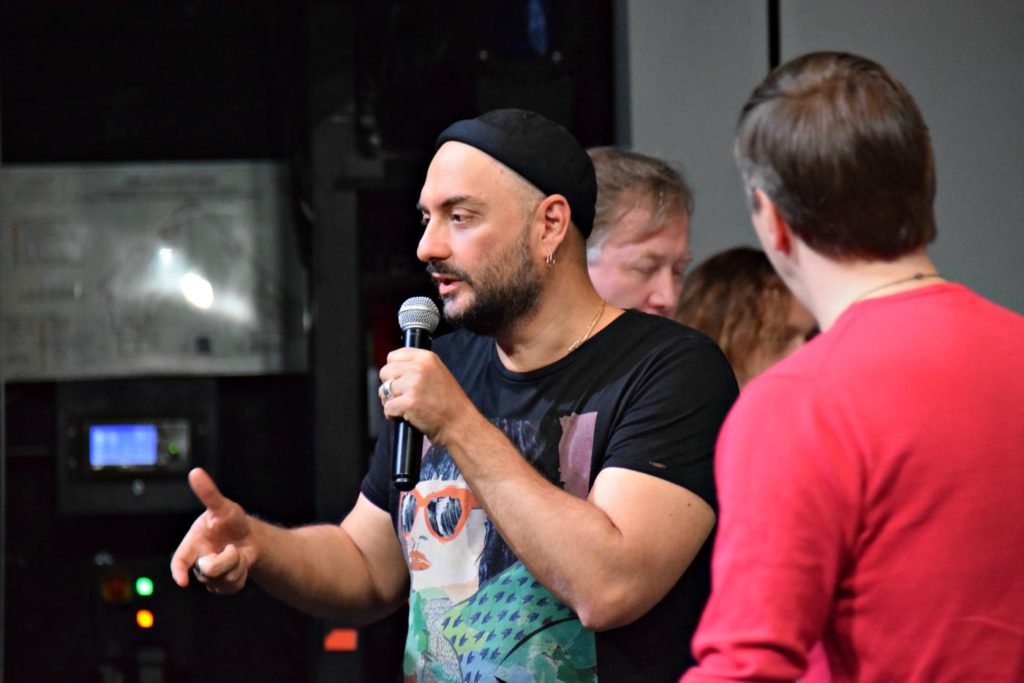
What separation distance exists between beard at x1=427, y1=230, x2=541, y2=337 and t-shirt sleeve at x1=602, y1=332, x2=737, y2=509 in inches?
7.5

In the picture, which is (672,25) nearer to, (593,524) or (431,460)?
(431,460)

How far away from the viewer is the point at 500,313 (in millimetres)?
1583

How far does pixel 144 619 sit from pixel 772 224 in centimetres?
265

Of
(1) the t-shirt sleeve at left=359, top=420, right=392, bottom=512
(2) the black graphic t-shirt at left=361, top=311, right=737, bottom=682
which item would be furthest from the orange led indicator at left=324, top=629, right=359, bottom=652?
(2) the black graphic t-shirt at left=361, top=311, right=737, bottom=682

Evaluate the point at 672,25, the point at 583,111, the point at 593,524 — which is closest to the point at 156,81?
the point at 583,111

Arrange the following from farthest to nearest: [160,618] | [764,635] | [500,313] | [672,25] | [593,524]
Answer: [160,618], [672,25], [500,313], [593,524], [764,635]

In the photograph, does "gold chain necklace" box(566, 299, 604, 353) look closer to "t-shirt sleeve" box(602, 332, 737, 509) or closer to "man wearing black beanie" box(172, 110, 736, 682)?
"man wearing black beanie" box(172, 110, 736, 682)

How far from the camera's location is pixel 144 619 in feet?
10.6

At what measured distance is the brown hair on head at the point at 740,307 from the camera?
7.93 ft

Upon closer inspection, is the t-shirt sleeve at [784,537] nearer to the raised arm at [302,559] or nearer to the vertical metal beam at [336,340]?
the raised arm at [302,559]

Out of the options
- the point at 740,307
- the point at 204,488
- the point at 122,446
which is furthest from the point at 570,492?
the point at 122,446

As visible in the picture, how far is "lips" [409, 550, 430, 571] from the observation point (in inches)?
61.1

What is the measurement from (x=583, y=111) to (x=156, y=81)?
1188 mm

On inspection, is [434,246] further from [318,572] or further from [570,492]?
[318,572]
